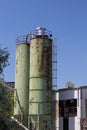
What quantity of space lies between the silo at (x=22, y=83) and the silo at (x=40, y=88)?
1228 mm

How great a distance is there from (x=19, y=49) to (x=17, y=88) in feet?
14.5

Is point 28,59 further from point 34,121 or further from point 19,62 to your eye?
point 34,121

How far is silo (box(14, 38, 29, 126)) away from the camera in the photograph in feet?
131

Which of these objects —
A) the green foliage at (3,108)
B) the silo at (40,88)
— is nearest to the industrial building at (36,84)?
the silo at (40,88)

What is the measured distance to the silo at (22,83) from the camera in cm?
3997

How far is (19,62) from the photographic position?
41.3 metres

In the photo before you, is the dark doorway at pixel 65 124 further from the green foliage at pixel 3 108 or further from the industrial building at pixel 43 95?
the green foliage at pixel 3 108

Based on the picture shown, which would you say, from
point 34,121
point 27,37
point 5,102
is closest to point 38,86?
point 34,121

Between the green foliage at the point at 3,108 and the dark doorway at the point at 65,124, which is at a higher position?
the green foliage at the point at 3,108

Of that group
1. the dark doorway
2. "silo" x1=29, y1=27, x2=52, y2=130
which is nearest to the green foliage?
"silo" x1=29, y1=27, x2=52, y2=130

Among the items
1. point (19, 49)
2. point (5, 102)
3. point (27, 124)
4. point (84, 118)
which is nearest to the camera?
point (5, 102)

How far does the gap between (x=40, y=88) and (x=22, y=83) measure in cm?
319

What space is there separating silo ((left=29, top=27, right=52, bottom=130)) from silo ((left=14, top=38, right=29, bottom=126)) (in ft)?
4.03

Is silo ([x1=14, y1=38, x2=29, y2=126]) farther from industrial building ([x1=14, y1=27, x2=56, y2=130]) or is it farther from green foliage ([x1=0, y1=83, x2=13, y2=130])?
green foliage ([x1=0, y1=83, x2=13, y2=130])
